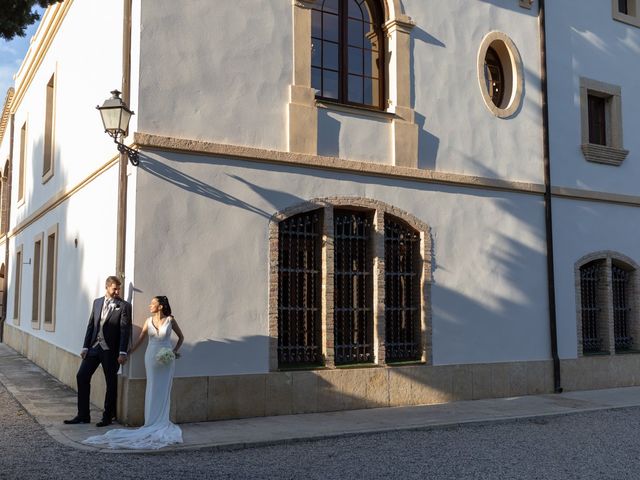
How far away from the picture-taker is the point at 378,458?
7262mm

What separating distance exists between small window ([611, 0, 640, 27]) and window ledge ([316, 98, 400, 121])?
6287mm

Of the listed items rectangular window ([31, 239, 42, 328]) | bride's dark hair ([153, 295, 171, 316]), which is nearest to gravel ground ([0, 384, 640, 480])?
bride's dark hair ([153, 295, 171, 316])

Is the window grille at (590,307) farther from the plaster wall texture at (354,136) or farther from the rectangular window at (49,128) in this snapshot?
the rectangular window at (49,128)

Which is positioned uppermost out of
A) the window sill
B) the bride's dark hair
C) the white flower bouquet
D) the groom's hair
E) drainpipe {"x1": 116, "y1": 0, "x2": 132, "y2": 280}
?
the window sill

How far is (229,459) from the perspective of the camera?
7090 millimetres

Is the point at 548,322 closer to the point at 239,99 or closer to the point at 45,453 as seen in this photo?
the point at 239,99

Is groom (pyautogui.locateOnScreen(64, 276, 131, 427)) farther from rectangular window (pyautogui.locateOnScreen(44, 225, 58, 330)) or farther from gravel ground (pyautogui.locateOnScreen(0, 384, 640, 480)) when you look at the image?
rectangular window (pyautogui.locateOnScreen(44, 225, 58, 330))

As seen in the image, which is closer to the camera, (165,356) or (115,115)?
(165,356)

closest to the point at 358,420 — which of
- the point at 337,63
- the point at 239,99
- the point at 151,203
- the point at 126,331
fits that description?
the point at 126,331

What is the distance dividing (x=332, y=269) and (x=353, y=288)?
56 centimetres

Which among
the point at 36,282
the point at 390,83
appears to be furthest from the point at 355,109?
the point at 36,282

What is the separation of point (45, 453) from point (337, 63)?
6.73m

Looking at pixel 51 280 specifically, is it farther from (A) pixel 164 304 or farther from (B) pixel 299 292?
(A) pixel 164 304

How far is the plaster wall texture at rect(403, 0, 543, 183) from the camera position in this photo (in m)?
11.3
